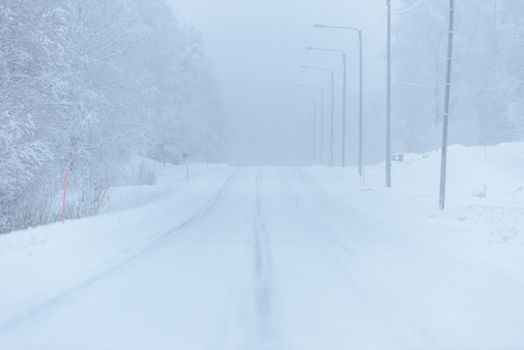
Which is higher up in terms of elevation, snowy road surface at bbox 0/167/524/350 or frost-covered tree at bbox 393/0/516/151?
frost-covered tree at bbox 393/0/516/151

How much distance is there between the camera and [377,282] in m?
9.92

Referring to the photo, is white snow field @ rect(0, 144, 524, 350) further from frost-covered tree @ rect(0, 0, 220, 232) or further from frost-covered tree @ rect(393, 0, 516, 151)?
frost-covered tree @ rect(393, 0, 516, 151)

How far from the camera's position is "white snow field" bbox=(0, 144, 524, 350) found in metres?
7.02

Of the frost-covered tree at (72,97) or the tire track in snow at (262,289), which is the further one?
the frost-covered tree at (72,97)

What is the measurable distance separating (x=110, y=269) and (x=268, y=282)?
2740mm

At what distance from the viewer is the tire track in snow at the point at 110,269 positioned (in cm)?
762

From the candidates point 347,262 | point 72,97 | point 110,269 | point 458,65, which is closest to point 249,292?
point 110,269

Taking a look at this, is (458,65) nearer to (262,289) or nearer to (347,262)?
(347,262)

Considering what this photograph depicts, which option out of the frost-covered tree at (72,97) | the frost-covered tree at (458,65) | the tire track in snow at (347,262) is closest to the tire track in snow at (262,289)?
the tire track in snow at (347,262)

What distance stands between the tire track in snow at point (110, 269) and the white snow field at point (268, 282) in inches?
0.9

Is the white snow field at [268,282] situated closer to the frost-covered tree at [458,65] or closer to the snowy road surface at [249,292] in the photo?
the snowy road surface at [249,292]

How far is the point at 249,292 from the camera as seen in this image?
9.16 metres

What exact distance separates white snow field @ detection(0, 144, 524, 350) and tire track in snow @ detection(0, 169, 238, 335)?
0.9 inches

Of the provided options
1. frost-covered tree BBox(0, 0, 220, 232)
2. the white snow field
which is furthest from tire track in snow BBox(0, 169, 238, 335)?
frost-covered tree BBox(0, 0, 220, 232)
